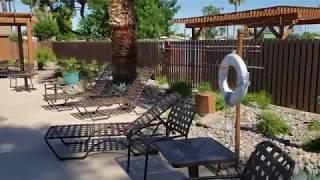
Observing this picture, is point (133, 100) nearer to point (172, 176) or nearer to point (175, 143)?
point (172, 176)

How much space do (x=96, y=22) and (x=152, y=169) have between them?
29.7m

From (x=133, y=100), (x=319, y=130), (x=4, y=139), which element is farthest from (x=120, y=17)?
(x=319, y=130)

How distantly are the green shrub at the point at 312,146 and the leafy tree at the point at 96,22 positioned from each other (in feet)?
87.7

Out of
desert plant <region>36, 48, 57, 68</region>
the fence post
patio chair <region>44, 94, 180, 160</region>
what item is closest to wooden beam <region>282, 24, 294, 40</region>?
the fence post

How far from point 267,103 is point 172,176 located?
542cm

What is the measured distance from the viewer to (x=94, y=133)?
6.09 meters

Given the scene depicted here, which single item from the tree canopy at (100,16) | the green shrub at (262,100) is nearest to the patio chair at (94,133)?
the green shrub at (262,100)

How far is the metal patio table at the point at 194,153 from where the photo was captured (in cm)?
354

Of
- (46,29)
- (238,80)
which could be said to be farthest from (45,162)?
(46,29)

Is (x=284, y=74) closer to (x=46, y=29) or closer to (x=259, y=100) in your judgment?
(x=259, y=100)

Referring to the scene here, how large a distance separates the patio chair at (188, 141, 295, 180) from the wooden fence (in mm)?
6758

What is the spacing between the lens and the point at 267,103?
9719mm

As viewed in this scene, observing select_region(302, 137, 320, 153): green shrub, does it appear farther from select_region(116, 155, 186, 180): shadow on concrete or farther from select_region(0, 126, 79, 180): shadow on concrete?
select_region(0, 126, 79, 180): shadow on concrete

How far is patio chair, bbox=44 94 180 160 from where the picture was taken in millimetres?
5748
